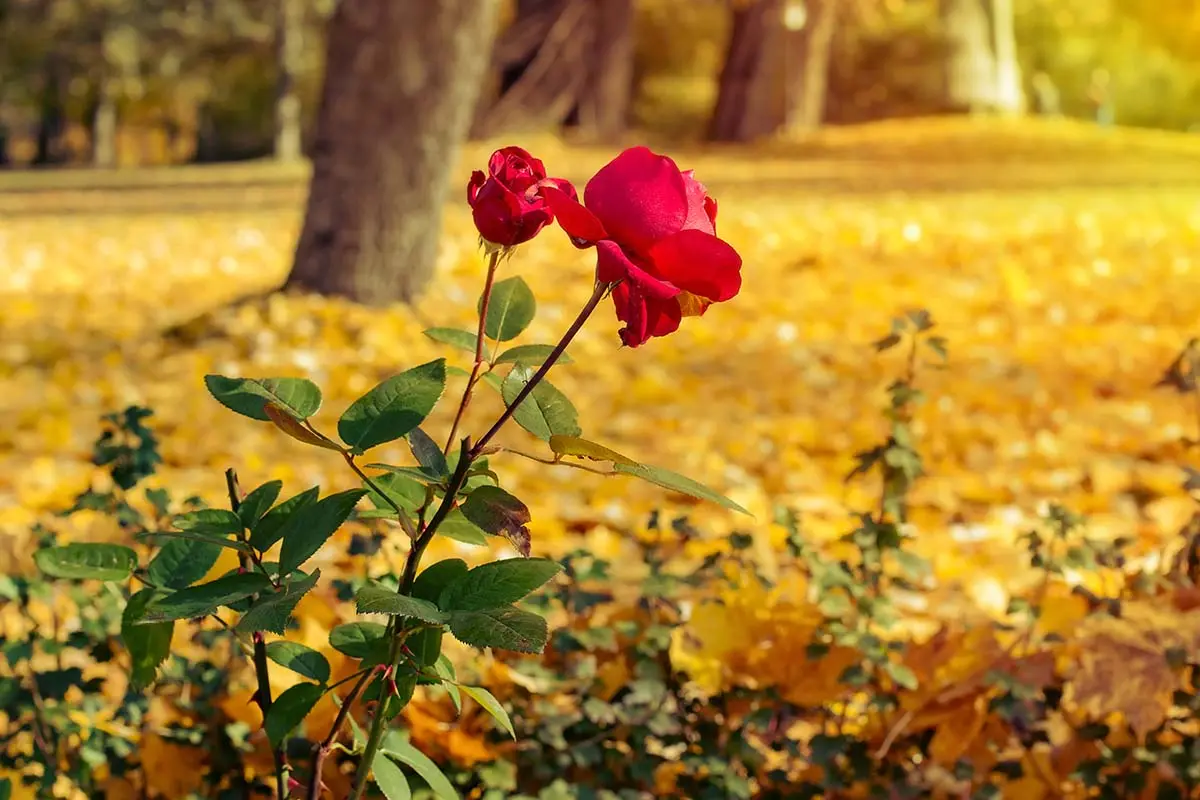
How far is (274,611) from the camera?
3.38ft

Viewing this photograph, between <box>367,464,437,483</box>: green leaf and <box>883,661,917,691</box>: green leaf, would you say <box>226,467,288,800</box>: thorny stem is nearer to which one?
<box>367,464,437,483</box>: green leaf

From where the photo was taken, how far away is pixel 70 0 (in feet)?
74.6

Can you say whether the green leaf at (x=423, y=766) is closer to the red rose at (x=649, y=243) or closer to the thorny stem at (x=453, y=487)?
the thorny stem at (x=453, y=487)

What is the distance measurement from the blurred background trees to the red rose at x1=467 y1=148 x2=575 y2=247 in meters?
11.3

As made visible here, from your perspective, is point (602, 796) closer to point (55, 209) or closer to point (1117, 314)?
point (1117, 314)

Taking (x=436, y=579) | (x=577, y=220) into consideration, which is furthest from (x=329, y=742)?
(x=577, y=220)

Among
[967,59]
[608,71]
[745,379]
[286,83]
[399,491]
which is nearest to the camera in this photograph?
[399,491]

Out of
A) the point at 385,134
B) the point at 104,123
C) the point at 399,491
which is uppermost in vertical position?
the point at 399,491

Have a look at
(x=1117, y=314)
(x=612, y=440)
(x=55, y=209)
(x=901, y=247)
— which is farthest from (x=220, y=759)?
(x=55, y=209)

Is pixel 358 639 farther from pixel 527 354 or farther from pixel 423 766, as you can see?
pixel 527 354

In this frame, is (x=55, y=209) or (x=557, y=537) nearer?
(x=557, y=537)

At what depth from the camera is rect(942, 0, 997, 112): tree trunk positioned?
16891 mm

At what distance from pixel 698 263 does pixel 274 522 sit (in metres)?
0.45

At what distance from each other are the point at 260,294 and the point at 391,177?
2.44ft
